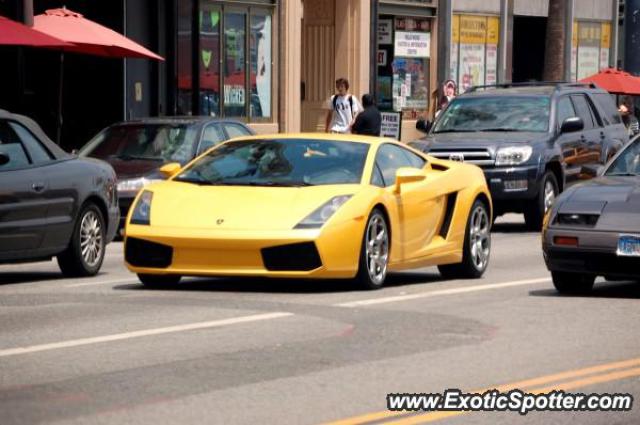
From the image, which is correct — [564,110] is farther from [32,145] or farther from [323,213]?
[323,213]

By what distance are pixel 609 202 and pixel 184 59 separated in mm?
20458

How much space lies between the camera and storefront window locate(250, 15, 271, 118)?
1401 inches

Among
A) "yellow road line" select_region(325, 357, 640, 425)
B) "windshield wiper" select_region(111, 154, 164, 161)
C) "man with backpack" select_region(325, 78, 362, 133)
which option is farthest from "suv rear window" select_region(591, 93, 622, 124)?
"yellow road line" select_region(325, 357, 640, 425)

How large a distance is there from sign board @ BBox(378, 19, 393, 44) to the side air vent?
2430 centimetres

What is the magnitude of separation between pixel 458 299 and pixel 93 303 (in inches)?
114

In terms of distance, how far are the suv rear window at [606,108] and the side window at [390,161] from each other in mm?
11055

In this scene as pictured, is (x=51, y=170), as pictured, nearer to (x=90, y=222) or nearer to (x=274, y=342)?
(x=90, y=222)

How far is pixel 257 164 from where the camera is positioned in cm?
1459

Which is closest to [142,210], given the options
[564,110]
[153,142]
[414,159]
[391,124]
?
[414,159]

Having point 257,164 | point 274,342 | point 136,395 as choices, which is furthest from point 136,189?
point 136,395

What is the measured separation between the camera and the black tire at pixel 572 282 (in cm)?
1405

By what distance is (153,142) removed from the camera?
22.3 m

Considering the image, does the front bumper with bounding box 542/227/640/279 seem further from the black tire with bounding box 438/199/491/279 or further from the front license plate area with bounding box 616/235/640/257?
the black tire with bounding box 438/199/491/279

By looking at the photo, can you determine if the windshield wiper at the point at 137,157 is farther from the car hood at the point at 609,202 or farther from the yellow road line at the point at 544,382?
the yellow road line at the point at 544,382
